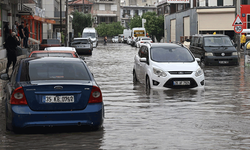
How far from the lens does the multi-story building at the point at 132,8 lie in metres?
148

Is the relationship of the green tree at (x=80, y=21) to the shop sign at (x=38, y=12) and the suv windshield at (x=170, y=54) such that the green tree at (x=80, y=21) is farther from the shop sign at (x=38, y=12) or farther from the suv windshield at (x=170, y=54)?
the suv windshield at (x=170, y=54)

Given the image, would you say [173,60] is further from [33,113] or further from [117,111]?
[33,113]

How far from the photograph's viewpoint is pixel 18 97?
7.55 m

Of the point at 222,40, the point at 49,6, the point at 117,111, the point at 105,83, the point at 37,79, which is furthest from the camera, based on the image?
the point at 49,6

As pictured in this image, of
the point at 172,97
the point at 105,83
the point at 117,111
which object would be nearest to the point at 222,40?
the point at 105,83

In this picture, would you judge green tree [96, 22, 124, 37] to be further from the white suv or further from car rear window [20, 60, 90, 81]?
car rear window [20, 60, 90, 81]

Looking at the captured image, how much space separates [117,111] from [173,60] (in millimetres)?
5307

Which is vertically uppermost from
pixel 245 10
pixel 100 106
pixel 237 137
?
pixel 245 10

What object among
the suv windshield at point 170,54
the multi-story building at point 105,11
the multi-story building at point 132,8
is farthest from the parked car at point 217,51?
the multi-story building at point 132,8

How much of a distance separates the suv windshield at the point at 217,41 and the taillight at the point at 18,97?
750 inches

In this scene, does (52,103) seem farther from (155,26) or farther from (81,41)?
(155,26)

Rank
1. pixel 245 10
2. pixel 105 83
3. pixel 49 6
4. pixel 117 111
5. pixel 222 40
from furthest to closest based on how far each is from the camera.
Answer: pixel 49 6 → pixel 245 10 → pixel 222 40 → pixel 105 83 → pixel 117 111

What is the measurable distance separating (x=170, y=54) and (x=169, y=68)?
4.42 feet

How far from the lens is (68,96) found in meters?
7.69
